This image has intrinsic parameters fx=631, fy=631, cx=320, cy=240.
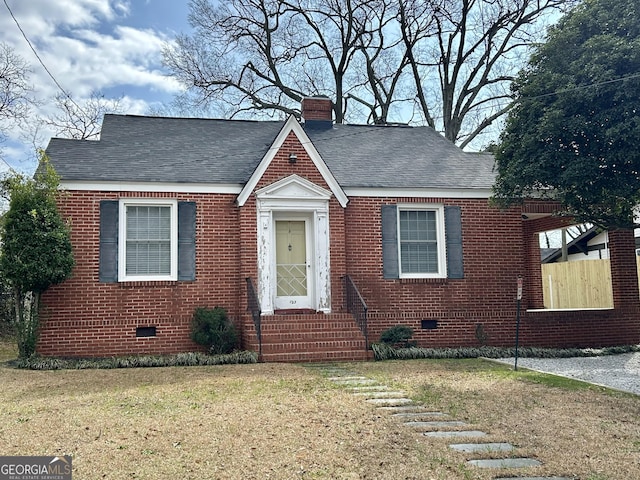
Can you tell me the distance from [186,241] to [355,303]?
12.7 ft

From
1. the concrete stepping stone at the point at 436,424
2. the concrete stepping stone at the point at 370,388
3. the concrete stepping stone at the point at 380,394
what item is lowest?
the concrete stepping stone at the point at 436,424

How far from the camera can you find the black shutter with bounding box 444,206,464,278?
47.8 ft

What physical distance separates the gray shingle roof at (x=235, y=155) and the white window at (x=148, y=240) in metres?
0.62

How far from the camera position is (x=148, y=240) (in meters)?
13.2

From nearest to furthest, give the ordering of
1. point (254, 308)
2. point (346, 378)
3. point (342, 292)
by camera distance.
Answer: point (346, 378)
point (254, 308)
point (342, 292)

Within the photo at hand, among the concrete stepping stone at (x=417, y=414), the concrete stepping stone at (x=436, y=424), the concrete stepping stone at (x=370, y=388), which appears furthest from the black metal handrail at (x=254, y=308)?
the concrete stepping stone at (x=436, y=424)

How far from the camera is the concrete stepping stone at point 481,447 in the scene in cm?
571

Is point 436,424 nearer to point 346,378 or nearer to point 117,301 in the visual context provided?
point 346,378

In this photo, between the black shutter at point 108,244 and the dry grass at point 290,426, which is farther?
the black shutter at point 108,244

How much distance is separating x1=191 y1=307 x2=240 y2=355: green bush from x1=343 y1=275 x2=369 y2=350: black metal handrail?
2.56 meters

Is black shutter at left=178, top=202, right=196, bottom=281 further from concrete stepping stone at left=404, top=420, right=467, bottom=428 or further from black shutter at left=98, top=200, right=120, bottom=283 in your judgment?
concrete stepping stone at left=404, top=420, right=467, bottom=428

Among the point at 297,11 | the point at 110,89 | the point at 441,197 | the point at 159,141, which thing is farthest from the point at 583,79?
the point at 110,89

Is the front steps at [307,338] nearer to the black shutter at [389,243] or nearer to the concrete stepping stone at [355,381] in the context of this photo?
the black shutter at [389,243]

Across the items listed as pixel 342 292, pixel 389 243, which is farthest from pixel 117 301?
pixel 389 243
